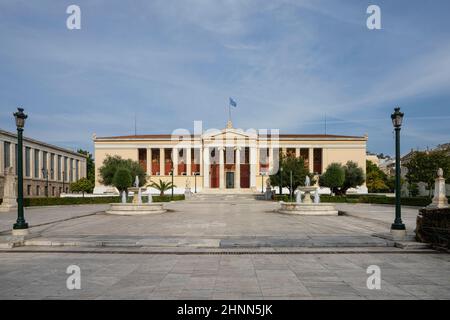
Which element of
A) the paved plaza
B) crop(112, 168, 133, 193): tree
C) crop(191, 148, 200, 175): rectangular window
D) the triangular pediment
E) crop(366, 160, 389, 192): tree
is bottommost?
crop(366, 160, 389, 192): tree

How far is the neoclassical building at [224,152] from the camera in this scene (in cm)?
7456

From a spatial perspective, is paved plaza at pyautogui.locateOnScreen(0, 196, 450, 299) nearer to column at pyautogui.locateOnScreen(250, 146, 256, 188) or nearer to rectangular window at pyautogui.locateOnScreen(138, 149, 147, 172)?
column at pyautogui.locateOnScreen(250, 146, 256, 188)

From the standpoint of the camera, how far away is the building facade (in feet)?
205

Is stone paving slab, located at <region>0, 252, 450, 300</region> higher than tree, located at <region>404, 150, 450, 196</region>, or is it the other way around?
tree, located at <region>404, 150, 450, 196</region>

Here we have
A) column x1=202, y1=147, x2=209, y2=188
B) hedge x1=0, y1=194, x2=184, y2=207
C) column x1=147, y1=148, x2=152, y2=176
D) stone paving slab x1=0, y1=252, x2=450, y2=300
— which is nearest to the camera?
stone paving slab x1=0, y1=252, x2=450, y2=300

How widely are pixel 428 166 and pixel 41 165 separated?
70238mm

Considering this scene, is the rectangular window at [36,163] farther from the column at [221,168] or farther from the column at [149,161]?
the column at [221,168]

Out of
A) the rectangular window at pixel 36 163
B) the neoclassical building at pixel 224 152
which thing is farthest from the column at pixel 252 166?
the rectangular window at pixel 36 163

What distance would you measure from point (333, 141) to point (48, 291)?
7652 centimetres

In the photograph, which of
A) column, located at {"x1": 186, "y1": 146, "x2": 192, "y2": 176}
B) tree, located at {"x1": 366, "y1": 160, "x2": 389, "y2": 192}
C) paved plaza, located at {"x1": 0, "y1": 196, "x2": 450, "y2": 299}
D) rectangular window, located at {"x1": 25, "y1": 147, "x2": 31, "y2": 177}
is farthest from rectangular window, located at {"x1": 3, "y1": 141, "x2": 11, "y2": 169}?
tree, located at {"x1": 366, "y1": 160, "x2": 389, "y2": 192}

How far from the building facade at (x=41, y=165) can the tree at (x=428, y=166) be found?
6073 cm

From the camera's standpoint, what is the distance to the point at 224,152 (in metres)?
75.9

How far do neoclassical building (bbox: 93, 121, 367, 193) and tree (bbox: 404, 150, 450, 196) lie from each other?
77.2 feet

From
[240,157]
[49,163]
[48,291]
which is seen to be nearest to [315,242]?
[48,291]
